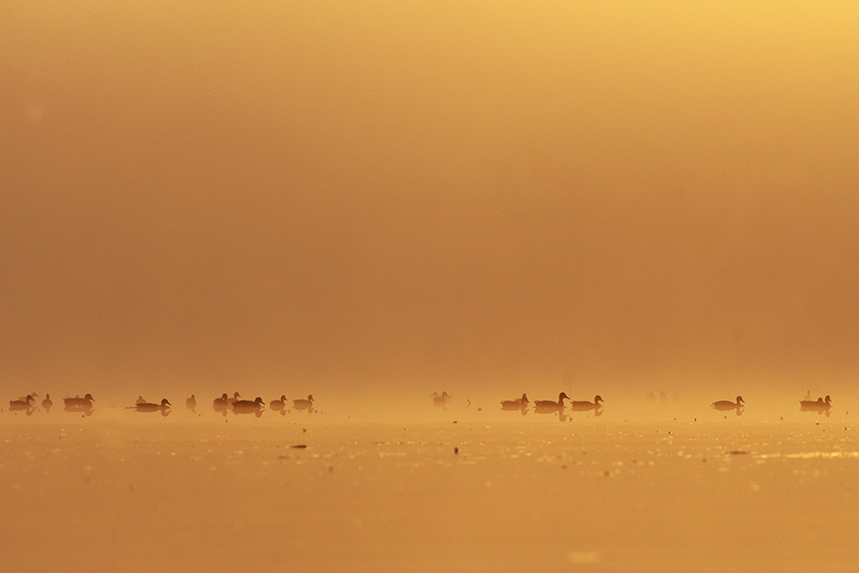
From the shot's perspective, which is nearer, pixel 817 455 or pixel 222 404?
pixel 817 455

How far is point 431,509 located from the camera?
20406mm

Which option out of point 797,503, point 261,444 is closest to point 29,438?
point 261,444

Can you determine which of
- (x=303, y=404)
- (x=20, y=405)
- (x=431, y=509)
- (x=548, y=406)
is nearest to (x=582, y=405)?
(x=548, y=406)

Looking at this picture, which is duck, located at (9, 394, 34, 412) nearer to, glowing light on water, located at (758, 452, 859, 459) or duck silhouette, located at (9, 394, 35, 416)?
duck silhouette, located at (9, 394, 35, 416)

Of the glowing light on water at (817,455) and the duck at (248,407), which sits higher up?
the duck at (248,407)

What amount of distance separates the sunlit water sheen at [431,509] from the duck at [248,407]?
130 ft

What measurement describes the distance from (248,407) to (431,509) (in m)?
58.1

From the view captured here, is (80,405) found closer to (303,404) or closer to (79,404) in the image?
(79,404)

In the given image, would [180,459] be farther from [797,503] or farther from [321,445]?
[797,503]

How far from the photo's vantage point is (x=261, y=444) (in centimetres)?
3994

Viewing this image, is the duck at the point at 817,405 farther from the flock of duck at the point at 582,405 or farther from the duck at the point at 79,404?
the duck at the point at 79,404

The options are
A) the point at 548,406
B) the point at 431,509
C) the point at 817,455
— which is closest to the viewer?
the point at 431,509

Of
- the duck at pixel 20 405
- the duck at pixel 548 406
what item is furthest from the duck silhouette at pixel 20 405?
the duck at pixel 548 406

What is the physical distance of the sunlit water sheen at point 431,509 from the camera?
612 inches
